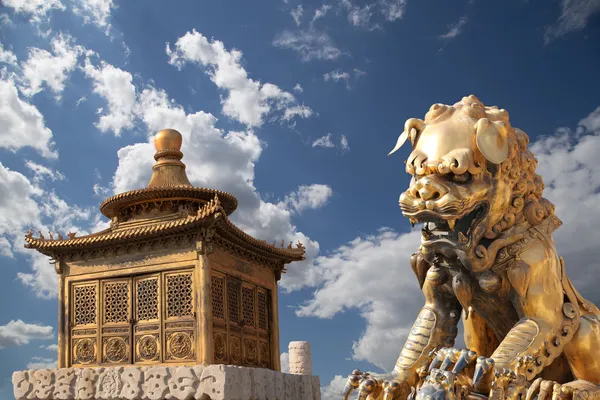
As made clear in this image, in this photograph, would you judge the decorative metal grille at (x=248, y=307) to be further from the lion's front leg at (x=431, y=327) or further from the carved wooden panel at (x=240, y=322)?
the lion's front leg at (x=431, y=327)

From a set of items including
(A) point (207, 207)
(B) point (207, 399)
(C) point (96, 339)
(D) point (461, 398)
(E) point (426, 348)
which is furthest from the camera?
(C) point (96, 339)

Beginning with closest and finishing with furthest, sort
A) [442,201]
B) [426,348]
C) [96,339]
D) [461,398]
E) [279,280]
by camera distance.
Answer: [461,398] → [442,201] → [426,348] → [96,339] → [279,280]

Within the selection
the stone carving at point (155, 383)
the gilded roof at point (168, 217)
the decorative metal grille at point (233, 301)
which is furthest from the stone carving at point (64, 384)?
the decorative metal grille at point (233, 301)

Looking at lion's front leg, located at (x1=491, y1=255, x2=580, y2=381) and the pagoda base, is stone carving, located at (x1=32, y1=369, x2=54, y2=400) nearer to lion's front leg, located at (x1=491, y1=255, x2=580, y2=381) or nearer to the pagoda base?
the pagoda base

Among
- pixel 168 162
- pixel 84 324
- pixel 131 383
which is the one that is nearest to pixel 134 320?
pixel 84 324

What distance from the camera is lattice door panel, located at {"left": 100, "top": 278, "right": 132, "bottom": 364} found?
53.5ft

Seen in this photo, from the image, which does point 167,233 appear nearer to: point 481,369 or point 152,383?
point 152,383

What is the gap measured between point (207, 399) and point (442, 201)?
497 inches

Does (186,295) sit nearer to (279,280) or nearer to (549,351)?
(279,280)

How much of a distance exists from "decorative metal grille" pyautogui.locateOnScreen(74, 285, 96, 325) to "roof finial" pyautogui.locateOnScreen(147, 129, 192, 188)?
383cm

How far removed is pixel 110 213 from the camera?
66.2 feet

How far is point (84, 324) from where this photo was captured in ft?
55.6

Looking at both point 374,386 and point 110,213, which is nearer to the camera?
point 374,386

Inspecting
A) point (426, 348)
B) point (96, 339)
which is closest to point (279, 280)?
point (96, 339)
